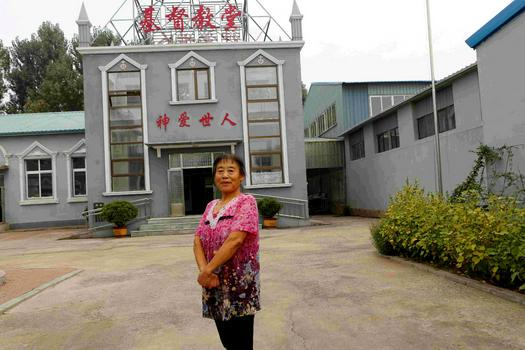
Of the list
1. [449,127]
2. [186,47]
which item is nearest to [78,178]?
[186,47]

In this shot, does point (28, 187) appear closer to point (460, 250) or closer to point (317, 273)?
point (317, 273)

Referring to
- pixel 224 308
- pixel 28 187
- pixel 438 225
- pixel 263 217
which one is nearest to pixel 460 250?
pixel 438 225

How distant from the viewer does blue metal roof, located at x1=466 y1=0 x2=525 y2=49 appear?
332 inches

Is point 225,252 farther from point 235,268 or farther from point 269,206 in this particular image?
point 269,206

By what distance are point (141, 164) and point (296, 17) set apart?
29.5 feet

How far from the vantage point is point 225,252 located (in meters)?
2.56

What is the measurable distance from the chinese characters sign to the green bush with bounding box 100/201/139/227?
291 inches

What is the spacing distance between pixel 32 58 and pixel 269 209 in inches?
1406

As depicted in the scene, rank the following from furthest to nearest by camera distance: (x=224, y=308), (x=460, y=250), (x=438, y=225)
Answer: (x=438, y=225)
(x=460, y=250)
(x=224, y=308)

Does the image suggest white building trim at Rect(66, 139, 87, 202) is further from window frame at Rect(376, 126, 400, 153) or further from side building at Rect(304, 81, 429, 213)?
window frame at Rect(376, 126, 400, 153)

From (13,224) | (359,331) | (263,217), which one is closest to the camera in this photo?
(359,331)

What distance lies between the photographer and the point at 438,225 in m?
6.86

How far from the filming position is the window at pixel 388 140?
18.7 meters

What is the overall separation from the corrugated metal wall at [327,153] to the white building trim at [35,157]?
1317 centimetres
